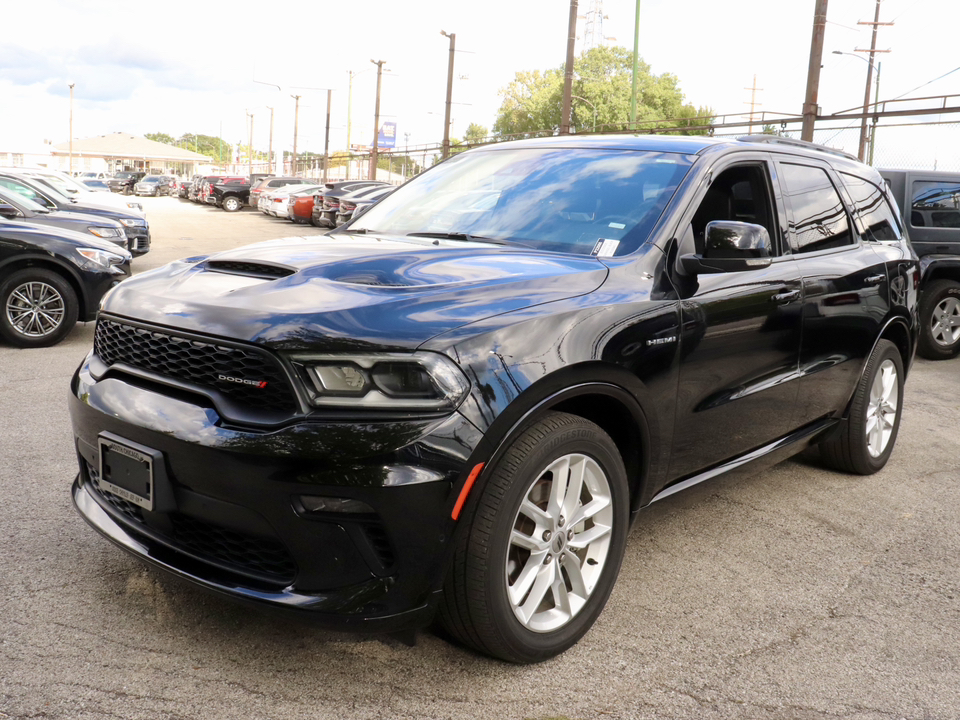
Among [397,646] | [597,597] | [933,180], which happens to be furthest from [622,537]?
[933,180]

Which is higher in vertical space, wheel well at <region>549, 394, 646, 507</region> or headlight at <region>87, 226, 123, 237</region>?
headlight at <region>87, 226, 123, 237</region>

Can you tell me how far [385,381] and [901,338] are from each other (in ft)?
12.8

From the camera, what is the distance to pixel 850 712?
9.08 ft

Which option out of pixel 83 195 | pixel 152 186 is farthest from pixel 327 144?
pixel 83 195

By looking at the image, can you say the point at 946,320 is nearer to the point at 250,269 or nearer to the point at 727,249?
the point at 727,249

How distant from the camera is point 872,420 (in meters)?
5.12

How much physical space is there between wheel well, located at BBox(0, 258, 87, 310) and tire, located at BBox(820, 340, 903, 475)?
Answer: 6.74 meters

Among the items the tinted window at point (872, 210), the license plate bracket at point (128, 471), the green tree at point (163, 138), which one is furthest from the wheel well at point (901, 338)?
the green tree at point (163, 138)

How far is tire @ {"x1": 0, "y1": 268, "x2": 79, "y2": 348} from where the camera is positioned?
8242 millimetres

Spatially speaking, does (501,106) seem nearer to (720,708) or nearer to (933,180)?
(933,180)

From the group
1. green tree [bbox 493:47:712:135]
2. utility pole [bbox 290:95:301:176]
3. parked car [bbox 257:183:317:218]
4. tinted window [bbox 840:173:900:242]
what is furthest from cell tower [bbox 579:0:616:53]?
tinted window [bbox 840:173:900:242]

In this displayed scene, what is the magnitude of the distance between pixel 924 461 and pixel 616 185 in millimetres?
3183

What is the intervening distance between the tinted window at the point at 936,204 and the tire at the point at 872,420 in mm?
4718

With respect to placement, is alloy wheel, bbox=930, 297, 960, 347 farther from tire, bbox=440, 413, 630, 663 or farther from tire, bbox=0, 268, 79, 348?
tire, bbox=0, 268, 79, 348
